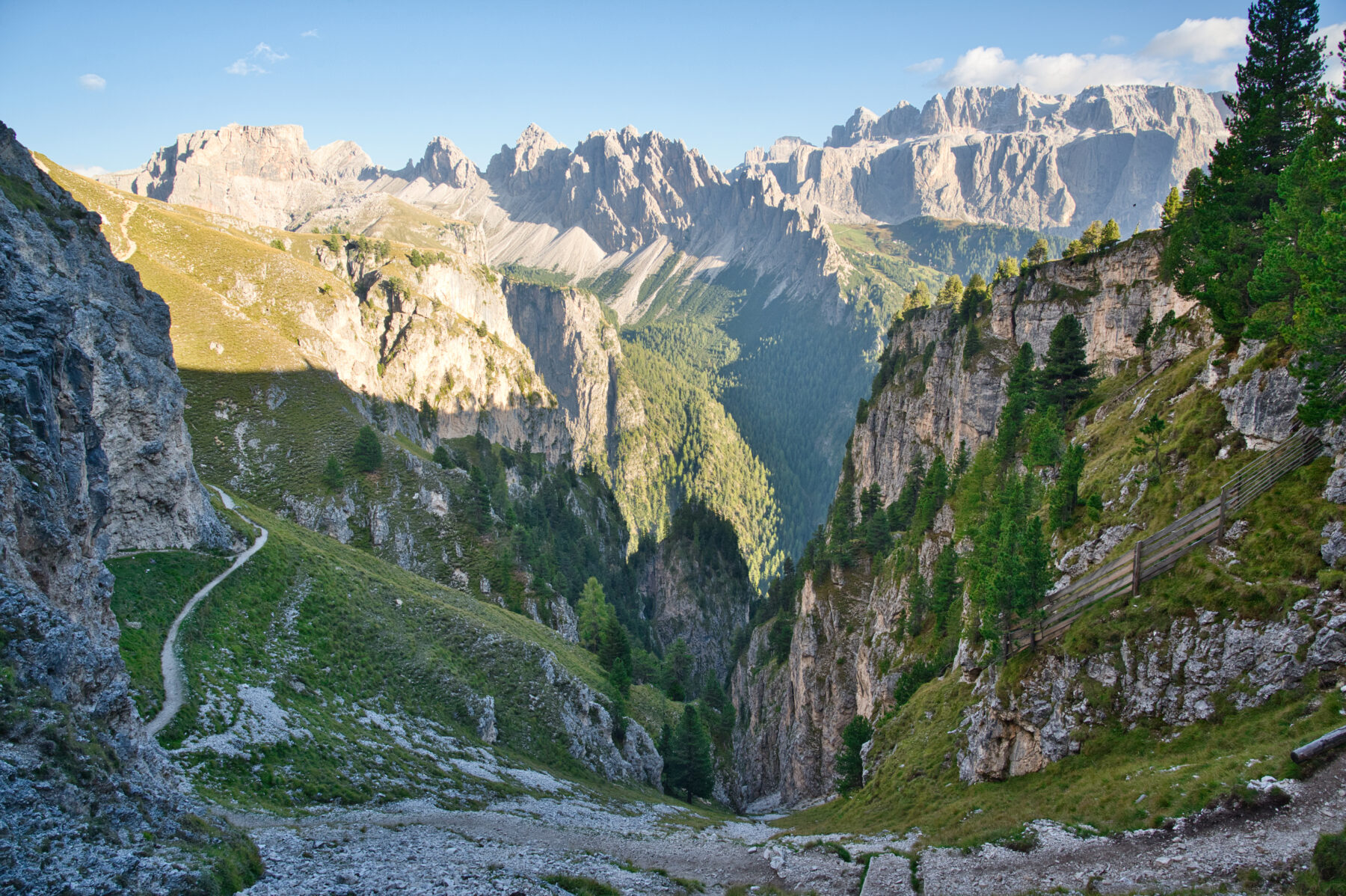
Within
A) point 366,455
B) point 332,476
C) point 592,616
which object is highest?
point 366,455

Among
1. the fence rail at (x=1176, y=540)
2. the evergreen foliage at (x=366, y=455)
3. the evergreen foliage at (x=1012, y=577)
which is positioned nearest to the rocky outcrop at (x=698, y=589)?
the evergreen foliage at (x=366, y=455)

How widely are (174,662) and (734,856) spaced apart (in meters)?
27.3

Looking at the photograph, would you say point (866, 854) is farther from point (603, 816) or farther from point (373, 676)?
point (373, 676)

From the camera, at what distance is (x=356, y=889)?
50.6ft

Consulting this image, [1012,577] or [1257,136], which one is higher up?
[1257,136]

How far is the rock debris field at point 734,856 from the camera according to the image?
1510 cm

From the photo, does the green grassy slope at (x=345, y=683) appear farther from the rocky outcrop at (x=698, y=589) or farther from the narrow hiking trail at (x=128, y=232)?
the rocky outcrop at (x=698, y=589)

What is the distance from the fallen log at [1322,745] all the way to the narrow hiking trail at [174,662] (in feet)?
118

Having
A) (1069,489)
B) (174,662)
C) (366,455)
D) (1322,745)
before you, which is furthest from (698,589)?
(1322,745)

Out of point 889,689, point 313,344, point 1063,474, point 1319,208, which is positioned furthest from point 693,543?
point 1319,208

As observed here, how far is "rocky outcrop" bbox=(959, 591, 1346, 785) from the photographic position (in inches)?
752

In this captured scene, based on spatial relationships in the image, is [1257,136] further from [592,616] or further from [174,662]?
[592,616]

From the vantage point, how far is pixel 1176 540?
82.2ft

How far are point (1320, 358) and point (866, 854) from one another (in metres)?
23.3
